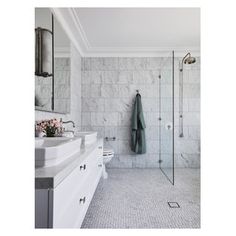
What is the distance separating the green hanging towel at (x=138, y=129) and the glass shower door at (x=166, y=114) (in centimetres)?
37

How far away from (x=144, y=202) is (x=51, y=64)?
2.00 m

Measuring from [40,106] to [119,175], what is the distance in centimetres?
202

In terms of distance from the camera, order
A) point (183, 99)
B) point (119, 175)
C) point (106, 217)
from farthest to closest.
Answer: point (183, 99) < point (119, 175) < point (106, 217)

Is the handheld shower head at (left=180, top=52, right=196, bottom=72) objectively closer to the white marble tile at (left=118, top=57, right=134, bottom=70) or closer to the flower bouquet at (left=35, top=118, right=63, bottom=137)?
the white marble tile at (left=118, top=57, right=134, bottom=70)

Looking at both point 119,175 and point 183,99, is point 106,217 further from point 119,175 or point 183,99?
point 183,99

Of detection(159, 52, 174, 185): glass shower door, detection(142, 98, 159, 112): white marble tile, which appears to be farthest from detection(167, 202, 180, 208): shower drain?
detection(142, 98, 159, 112): white marble tile

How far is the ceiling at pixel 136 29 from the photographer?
2732mm

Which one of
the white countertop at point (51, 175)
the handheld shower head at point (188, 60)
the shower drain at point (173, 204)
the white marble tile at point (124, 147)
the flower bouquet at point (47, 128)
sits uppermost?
the handheld shower head at point (188, 60)

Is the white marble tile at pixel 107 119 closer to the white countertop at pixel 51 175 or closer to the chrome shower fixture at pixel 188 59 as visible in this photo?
the chrome shower fixture at pixel 188 59

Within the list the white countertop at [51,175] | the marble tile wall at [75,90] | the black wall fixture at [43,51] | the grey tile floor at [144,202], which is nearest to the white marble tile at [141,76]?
the marble tile wall at [75,90]

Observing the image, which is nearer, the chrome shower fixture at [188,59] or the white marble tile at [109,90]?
the chrome shower fixture at [188,59]
